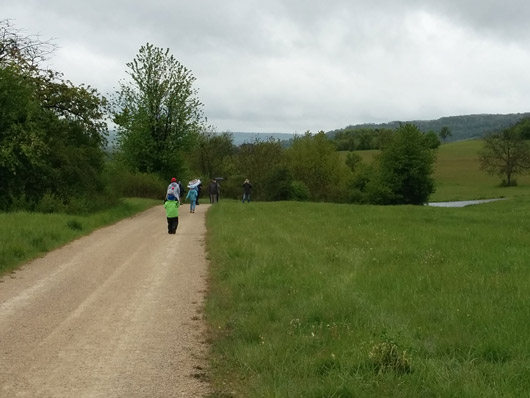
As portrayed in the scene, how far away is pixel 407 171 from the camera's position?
214 feet

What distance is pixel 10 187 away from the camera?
71.2 ft

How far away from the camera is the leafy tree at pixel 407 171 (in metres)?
64.8

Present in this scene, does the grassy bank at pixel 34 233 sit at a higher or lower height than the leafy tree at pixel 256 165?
lower

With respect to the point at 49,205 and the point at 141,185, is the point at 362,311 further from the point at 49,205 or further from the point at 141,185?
the point at 141,185

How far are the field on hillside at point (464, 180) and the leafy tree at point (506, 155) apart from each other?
3.06m

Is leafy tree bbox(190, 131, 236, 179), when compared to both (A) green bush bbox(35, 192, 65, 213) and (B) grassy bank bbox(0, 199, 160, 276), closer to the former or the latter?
(A) green bush bbox(35, 192, 65, 213)

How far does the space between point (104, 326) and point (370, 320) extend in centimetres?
350

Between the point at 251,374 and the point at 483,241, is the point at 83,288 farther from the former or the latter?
the point at 483,241

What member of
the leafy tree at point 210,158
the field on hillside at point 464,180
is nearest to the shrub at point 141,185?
the leafy tree at point 210,158

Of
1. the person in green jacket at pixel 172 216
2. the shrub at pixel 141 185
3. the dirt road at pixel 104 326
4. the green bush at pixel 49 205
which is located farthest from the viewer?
the shrub at pixel 141 185

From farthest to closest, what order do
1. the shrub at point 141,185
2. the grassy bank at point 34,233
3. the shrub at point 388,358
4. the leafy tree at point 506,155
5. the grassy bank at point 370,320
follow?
1. the leafy tree at point 506,155
2. the shrub at point 141,185
3. the grassy bank at point 34,233
4. the shrub at point 388,358
5. the grassy bank at point 370,320

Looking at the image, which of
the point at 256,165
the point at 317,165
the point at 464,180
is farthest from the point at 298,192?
the point at 464,180

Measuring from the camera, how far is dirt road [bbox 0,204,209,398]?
5043 mm

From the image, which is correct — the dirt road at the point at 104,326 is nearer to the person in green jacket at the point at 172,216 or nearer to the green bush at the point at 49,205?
the person in green jacket at the point at 172,216
